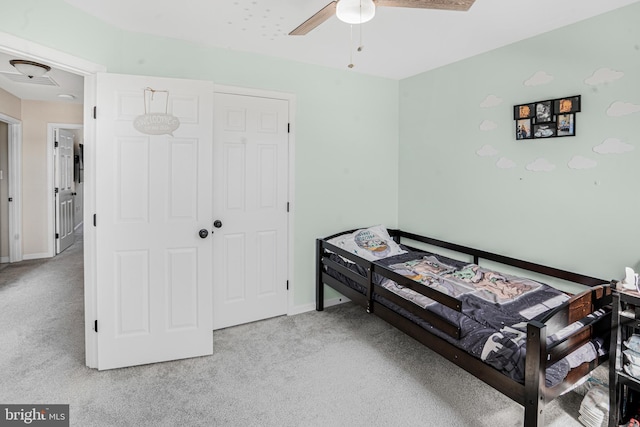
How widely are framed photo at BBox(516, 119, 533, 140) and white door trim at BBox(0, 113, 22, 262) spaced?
6160 mm

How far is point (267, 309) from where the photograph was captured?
322cm

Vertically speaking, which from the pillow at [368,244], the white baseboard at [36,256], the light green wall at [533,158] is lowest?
the white baseboard at [36,256]

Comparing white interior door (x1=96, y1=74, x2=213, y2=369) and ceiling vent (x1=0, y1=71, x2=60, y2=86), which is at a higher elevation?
ceiling vent (x1=0, y1=71, x2=60, y2=86)

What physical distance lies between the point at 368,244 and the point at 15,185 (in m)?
5.07

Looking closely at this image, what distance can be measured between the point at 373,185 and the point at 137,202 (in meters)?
2.29

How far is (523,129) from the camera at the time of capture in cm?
264

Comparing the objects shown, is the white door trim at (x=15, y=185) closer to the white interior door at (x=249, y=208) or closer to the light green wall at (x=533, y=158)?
the white interior door at (x=249, y=208)

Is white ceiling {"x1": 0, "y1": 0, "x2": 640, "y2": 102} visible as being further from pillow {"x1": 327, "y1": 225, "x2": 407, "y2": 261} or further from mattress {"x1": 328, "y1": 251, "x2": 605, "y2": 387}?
mattress {"x1": 328, "y1": 251, "x2": 605, "y2": 387}

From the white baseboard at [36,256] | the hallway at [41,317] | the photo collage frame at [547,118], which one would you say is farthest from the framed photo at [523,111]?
the white baseboard at [36,256]

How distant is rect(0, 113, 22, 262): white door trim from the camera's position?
485 cm

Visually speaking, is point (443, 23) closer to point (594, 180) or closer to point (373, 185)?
point (594, 180)

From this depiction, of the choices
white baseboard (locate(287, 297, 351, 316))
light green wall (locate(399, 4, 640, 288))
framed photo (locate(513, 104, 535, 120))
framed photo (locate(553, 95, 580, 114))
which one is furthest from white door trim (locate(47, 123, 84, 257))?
framed photo (locate(553, 95, 580, 114))

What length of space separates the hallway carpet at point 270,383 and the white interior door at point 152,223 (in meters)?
0.23

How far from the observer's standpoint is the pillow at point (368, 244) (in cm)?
313
